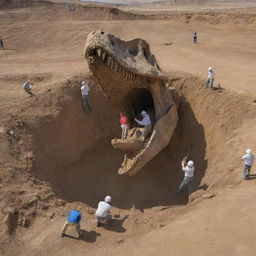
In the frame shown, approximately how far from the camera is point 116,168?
428 inches

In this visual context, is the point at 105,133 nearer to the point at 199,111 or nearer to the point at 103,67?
the point at 199,111

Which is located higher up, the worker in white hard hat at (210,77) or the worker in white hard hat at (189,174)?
the worker in white hard hat at (210,77)

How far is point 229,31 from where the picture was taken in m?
26.1

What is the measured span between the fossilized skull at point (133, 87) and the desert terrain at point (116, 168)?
136 cm

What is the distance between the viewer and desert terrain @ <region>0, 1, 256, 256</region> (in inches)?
259

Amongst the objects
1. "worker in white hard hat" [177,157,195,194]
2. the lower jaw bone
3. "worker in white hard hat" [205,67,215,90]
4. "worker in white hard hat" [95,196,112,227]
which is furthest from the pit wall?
"worker in white hard hat" [95,196,112,227]

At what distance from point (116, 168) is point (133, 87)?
10.1 feet

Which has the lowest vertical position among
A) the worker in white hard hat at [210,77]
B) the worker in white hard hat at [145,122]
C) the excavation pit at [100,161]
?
the excavation pit at [100,161]

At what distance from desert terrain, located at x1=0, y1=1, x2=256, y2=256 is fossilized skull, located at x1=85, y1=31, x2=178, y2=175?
1364 millimetres

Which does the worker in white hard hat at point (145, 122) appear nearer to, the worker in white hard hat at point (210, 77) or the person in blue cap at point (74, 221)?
the person in blue cap at point (74, 221)

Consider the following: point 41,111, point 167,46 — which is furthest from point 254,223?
point 167,46

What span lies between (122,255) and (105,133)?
6.22 meters

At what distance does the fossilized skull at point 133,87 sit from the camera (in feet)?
25.7

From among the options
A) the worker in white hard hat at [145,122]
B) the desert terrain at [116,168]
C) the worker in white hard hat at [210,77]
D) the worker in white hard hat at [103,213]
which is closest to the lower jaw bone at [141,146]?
the worker in white hard hat at [145,122]
